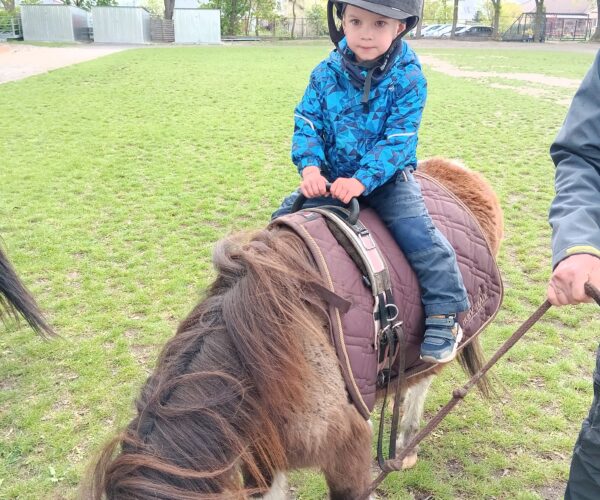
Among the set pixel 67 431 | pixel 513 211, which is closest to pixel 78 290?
pixel 67 431

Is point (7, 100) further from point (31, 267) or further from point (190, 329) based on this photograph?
point (190, 329)

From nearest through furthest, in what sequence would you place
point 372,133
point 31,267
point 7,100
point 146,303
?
point 372,133 → point 146,303 → point 31,267 → point 7,100

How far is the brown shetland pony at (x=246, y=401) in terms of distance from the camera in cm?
126

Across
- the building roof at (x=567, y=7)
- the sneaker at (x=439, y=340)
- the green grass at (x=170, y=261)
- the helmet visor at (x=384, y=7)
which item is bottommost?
the green grass at (x=170, y=261)

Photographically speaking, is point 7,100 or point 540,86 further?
point 540,86

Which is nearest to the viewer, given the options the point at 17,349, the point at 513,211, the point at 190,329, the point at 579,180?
the point at 579,180

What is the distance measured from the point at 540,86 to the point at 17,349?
50.5ft

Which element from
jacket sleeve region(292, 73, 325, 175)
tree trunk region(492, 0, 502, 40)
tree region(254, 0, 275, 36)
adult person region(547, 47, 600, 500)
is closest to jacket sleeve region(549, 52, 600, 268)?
adult person region(547, 47, 600, 500)

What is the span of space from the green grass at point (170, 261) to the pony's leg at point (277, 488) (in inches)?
20.4

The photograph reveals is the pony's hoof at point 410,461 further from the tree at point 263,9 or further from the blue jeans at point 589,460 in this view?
the tree at point 263,9

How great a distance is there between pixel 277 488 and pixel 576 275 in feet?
4.25

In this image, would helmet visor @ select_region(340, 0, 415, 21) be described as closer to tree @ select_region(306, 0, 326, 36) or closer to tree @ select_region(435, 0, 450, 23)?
tree @ select_region(306, 0, 326, 36)

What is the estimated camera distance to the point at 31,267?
15.1 ft

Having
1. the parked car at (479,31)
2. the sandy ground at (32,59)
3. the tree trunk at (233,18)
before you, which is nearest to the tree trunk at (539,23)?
the parked car at (479,31)
